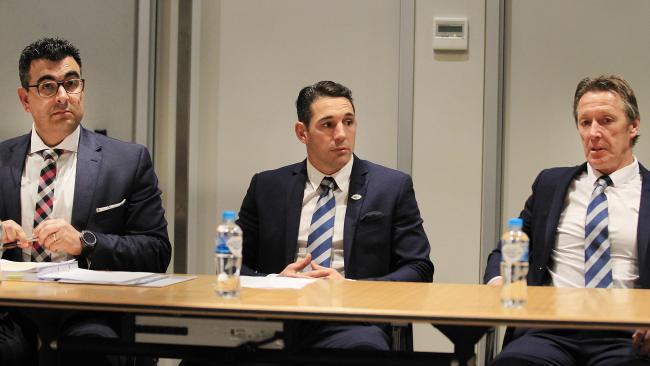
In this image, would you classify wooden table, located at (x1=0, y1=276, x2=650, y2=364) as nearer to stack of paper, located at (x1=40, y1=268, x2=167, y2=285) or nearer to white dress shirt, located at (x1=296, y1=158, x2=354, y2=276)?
stack of paper, located at (x1=40, y1=268, x2=167, y2=285)

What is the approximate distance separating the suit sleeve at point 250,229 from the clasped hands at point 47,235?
0.78 meters

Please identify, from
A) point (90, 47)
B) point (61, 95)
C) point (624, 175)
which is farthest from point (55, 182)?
point (624, 175)

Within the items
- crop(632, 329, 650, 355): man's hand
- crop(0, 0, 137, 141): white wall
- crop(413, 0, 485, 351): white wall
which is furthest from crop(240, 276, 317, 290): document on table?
crop(0, 0, 137, 141): white wall

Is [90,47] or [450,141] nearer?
[450,141]

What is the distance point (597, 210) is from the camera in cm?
323

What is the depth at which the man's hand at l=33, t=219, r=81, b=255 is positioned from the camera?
3.04m

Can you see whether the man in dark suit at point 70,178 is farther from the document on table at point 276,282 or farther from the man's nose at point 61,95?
the document on table at point 276,282

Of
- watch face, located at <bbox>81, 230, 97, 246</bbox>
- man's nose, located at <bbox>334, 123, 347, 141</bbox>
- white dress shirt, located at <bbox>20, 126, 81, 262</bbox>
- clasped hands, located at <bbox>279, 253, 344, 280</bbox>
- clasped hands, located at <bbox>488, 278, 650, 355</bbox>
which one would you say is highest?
man's nose, located at <bbox>334, 123, 347, 141</bbox>

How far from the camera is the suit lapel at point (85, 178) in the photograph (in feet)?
11.3

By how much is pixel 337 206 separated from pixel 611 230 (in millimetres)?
1101

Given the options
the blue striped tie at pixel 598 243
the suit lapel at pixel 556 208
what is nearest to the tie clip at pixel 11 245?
the suit lapel at pixel 556 208

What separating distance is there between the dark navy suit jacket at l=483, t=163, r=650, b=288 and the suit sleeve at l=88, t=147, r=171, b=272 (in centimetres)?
135

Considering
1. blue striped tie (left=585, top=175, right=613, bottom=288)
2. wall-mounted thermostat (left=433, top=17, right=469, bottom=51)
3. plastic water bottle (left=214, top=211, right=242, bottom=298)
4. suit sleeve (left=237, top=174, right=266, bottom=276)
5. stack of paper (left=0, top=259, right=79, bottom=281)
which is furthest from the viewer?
wall-mounted thermostat (left=433, top=17, right=469, bottom=51)

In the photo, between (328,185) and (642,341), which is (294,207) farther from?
(642,341)
